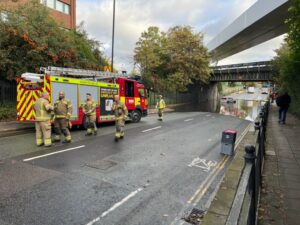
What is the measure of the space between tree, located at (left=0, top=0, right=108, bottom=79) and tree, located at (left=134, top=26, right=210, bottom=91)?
18.7 metres

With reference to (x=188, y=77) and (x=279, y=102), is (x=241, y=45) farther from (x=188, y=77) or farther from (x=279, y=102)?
(x=279, y=102)

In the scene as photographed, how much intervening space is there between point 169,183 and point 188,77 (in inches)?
1365

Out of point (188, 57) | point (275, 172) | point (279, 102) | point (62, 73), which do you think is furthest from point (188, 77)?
point (275, 172)

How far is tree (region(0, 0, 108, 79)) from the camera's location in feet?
51.7

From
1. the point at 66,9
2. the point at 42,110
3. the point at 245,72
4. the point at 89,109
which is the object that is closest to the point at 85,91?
the point at 89,109

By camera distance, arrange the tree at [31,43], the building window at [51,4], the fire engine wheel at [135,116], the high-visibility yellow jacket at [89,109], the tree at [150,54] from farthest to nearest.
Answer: the tree at [150,54], the building window at [51,4], the fire engine wheel at [135,116], the tree at [31,43], the high-visibility yellow jacket at [89,109]

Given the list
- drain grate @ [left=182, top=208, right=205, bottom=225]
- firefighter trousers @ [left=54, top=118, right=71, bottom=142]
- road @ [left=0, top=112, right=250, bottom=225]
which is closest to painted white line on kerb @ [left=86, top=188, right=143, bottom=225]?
road @ [left=0, top=112, right=250, bottom=225]

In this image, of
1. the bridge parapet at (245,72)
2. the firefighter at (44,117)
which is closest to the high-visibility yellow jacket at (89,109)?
the firefighter at (44,117)

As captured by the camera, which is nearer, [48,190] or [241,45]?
[48,190]

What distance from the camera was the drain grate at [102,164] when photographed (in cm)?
644

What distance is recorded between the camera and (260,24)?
23297 millimetres

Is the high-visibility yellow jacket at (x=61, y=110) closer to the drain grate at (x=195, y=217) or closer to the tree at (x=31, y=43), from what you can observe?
the drain grate at (x=195, y=217)

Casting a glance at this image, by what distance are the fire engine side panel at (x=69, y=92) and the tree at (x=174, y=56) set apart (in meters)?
24.4

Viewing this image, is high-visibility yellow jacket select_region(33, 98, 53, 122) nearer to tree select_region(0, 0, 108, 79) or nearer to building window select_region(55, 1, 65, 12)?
tree select_region(0, 0, 108, 79)
